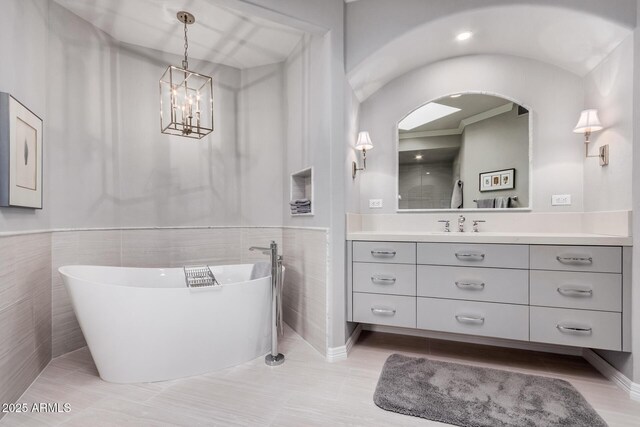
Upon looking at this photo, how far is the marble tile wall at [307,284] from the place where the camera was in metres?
2.28

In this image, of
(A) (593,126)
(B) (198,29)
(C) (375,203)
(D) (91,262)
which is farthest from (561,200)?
(D) (91,262)

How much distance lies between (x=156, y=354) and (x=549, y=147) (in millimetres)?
3199

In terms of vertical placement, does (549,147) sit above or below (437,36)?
below

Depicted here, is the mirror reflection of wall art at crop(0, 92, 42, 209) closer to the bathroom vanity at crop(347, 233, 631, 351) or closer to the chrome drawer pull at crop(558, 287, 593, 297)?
the bathroom vanity at crop(347, 233, 631, 351)

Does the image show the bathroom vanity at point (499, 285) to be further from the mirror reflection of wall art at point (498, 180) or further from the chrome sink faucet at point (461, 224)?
the mirror reflection of wall art at point (498, 180)

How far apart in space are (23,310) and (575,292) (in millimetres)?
3372

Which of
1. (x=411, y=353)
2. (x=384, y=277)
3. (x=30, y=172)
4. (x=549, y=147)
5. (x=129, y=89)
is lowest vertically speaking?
(x=411, y=353)

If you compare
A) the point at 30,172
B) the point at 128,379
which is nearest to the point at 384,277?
the point at 128,379

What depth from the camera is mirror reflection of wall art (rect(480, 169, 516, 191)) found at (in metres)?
2.42

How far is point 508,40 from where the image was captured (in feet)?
7.29

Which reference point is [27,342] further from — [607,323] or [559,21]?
[559,21]

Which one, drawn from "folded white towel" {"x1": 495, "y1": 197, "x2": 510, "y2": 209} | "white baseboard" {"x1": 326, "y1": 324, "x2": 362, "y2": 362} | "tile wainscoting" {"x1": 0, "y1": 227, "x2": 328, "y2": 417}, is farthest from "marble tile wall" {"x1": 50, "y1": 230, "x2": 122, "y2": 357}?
"folded white towel" {"x1": 495, "y1": 197, "x2": 510, "y2": 209}

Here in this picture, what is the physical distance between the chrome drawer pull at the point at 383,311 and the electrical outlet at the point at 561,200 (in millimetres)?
1515

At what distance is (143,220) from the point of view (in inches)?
110
